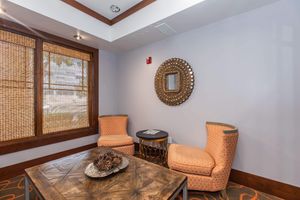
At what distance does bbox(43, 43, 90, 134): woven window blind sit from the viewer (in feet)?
8.55

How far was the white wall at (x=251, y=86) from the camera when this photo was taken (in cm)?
167

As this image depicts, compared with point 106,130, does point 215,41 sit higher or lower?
higher

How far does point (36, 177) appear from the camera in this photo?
1283 mm

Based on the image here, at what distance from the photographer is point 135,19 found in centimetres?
242

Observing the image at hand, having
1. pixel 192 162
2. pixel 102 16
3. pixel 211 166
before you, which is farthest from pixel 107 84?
pixel 211 166

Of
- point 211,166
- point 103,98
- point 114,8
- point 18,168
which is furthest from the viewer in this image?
point 103,98

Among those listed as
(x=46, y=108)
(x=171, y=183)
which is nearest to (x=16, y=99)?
(x=46, y=108)

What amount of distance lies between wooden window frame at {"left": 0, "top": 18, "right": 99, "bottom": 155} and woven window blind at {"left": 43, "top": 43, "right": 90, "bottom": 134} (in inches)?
3.2

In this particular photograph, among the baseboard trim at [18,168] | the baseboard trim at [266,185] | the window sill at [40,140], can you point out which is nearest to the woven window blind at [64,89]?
the window sill at [40,140]

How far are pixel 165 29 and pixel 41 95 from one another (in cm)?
239

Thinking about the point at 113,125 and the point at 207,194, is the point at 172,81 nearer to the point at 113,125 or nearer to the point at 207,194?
the point at 113,125

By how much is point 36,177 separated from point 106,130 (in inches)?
68.3

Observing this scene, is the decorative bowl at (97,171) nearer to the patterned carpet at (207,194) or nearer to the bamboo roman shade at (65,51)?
the patterned carpet at (207,194)

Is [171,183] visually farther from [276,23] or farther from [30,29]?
[30,29]
